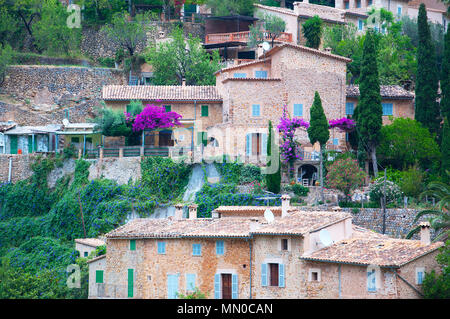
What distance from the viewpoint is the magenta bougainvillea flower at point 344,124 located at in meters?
58.3

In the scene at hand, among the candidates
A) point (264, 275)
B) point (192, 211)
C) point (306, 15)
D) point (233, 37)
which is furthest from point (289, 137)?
point (306, 15)

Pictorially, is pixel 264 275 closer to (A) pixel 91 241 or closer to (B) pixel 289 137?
(A) pixel 91 241

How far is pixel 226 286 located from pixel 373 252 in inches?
283

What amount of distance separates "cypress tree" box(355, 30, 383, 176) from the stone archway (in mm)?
3181

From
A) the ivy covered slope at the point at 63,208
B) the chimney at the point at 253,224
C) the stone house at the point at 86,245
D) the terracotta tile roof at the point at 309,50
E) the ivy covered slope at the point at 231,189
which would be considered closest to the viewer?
the chimney at the point at 253,224

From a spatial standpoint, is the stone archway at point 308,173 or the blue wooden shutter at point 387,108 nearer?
the stone archway at point 308,173

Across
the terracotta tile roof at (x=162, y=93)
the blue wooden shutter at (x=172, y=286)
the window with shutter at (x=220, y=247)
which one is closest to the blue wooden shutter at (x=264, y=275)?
the window with shutter at (x=220, y=247)

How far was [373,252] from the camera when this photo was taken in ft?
136

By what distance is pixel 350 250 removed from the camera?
4247 cm

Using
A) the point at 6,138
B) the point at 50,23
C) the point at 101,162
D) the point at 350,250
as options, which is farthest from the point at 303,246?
the point at 50,23

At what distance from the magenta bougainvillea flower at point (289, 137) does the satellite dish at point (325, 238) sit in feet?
44.0

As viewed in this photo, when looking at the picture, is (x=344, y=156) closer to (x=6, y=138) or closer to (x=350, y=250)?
(x=350, y=250)

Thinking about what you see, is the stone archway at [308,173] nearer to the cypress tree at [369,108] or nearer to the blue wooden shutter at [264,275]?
the cypress tree at [369,108]

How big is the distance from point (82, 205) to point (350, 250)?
19.9m
